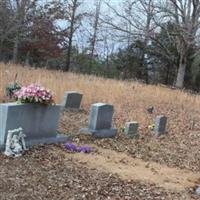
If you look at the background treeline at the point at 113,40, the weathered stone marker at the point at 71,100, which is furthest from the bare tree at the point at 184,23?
the weathered stone marker at the point at 71,100

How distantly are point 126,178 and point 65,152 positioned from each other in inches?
59.8

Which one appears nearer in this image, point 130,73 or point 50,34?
point 50,34

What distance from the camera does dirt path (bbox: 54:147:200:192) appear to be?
6.92 metres

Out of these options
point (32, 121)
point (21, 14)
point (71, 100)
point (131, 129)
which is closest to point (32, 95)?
point (32, 121)

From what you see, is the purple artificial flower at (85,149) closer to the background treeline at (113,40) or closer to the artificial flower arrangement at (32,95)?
the artificial flower arrangement at (32,95)

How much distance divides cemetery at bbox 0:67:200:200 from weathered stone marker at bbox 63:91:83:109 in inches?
14.1

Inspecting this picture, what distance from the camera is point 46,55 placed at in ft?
115

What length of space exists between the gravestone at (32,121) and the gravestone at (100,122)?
1.29 meters

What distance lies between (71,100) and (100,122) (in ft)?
10.0

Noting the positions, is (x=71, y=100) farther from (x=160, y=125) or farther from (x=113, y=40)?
(x=113, y=40)

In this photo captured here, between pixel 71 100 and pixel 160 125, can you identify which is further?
pixel 71 100

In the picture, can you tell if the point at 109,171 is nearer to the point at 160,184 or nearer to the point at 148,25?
the point at 160,184

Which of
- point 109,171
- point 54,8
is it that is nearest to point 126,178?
point 109,171

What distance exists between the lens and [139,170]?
295 inches
